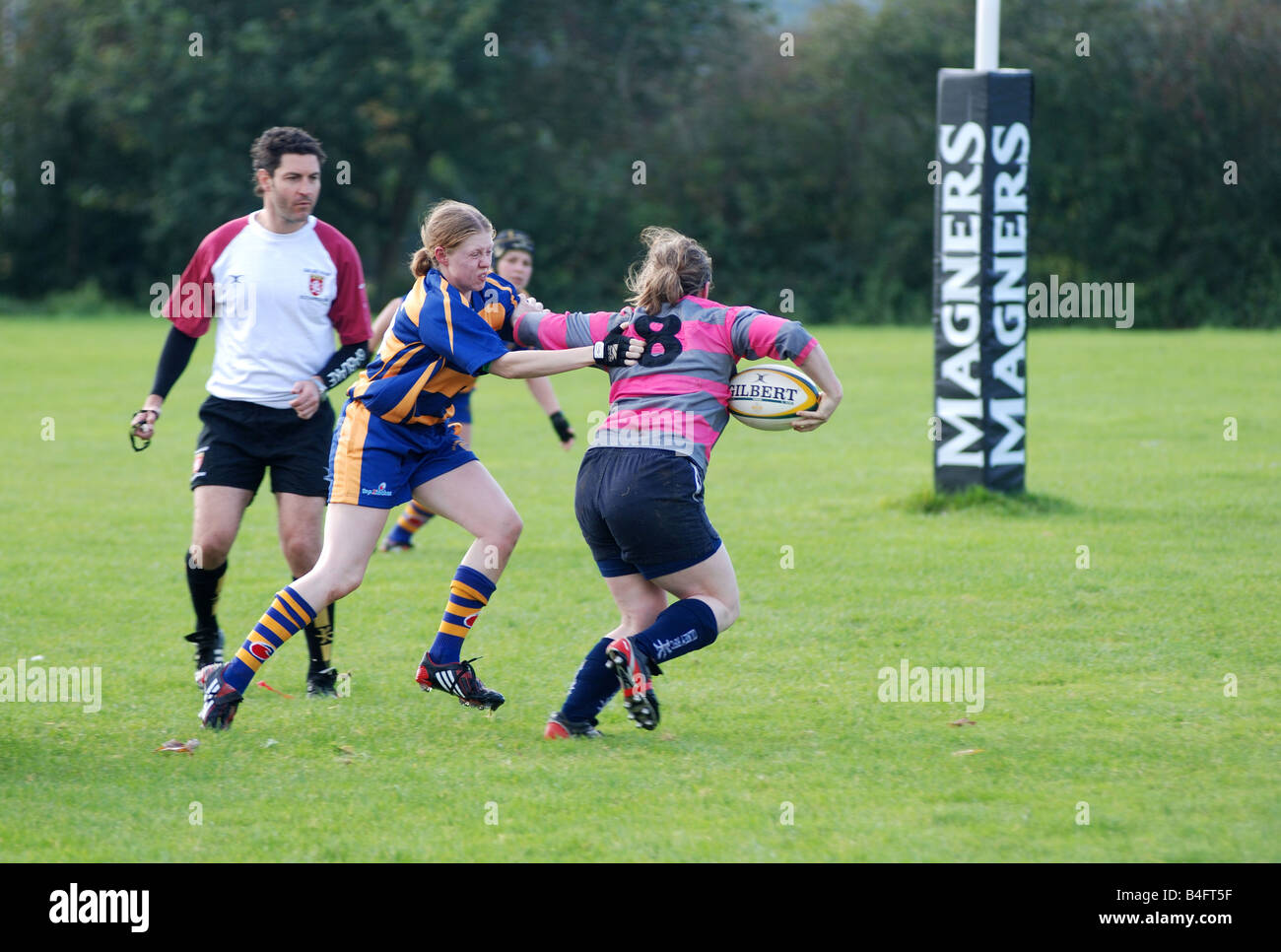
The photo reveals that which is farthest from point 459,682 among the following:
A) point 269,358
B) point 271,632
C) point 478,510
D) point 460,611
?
point 269,358

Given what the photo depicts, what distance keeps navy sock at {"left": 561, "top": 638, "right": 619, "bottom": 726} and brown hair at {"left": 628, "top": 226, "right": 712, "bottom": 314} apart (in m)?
1.23

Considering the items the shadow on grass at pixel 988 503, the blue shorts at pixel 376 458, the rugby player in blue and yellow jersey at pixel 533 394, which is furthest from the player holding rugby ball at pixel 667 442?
the shadow on grass at pixel 988 503

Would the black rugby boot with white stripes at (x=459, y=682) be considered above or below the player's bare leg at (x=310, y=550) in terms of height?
below

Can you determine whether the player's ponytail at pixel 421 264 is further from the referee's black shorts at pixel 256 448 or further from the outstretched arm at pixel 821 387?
the outstretched arm at pixel 821 387

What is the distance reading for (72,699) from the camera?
241 inches

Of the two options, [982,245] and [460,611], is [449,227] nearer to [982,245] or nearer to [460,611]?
[460,611]

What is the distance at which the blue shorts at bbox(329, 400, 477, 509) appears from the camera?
18.2 feet

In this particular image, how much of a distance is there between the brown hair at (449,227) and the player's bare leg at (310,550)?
1.15 metres

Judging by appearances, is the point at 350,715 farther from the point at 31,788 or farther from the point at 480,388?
the point at 480,388

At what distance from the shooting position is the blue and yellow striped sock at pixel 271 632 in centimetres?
541

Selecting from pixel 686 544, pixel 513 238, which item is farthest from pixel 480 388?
pixel 686 544

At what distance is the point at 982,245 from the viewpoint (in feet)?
33.6

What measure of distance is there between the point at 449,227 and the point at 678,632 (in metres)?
1.68

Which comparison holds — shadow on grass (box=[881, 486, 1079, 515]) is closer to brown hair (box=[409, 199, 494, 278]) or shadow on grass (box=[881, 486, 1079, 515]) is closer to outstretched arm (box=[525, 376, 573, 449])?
outstretched arm (box=[525, 376, 573, 449])
